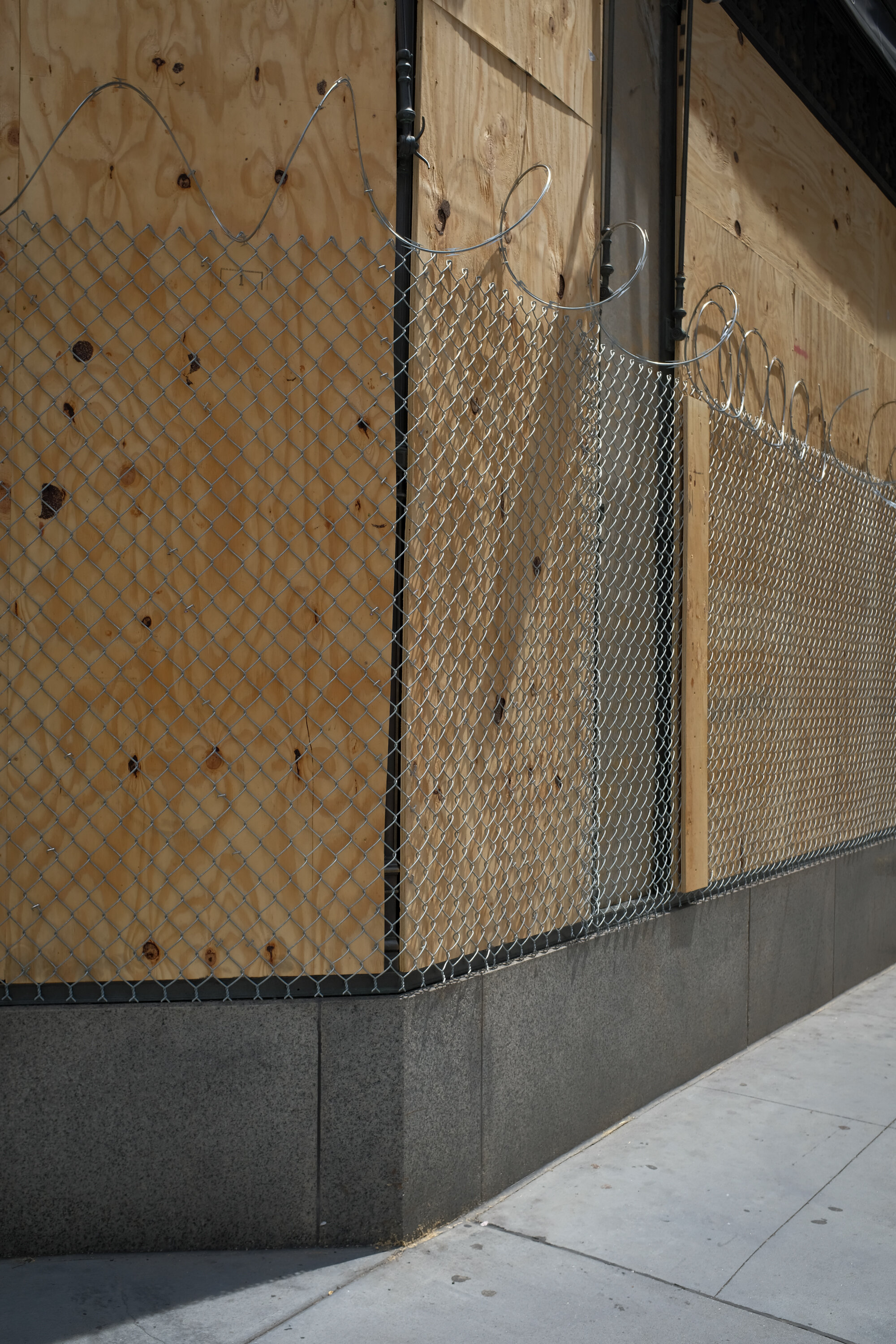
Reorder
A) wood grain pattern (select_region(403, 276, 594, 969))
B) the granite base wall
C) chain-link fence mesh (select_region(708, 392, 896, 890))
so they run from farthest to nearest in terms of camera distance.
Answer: chain-link fence mesh (select_region(708, 392, 896, 890)) < wood grain pattern (select_region(403, 276, 594, 969)) < the granite base wall

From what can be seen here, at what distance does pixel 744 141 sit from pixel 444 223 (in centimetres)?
299

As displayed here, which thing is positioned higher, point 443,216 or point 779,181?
point 779,181

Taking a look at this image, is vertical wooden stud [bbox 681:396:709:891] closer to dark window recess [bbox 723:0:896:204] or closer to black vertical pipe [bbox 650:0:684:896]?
black vertical pipe [bbox 650:0:684:896]

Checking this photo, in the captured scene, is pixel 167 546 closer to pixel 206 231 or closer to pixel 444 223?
pixel 206 231

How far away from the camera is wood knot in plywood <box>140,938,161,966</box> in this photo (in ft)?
11.5

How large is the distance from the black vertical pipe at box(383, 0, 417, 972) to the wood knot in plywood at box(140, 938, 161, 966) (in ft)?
2.31

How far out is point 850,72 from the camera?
24.5 feet

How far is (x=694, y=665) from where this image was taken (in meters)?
5.27

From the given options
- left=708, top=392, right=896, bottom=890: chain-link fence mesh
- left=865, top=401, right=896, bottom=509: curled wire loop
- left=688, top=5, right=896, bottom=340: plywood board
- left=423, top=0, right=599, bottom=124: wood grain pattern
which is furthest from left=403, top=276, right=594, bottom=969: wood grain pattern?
left=865, top=401, right=896, bottom=509: curled wire loop

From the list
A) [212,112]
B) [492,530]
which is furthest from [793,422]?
[212,112]

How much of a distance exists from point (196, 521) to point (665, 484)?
8.24 feet

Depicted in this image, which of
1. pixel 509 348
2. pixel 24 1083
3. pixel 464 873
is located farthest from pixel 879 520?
pixel 24 1083

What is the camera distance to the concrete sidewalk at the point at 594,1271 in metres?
3.10

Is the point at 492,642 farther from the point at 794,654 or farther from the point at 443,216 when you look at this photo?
the point at 794,654
